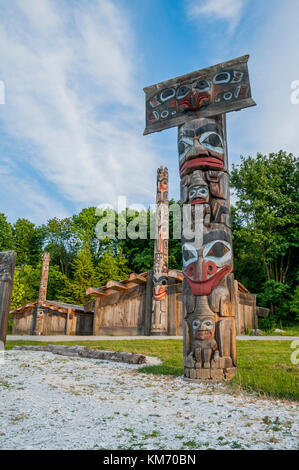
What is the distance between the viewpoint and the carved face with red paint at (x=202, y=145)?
5.85 meters

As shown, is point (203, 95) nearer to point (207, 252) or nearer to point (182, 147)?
point (182, 147)

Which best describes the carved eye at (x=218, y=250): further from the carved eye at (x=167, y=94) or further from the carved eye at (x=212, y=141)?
the carved eye at (x=167, y=94)

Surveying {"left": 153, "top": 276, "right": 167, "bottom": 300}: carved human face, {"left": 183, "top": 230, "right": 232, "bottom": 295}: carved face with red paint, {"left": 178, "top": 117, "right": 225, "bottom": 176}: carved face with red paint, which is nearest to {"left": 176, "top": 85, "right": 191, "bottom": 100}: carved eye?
{"left": 178, "top": 117, "right": 225, "bottom": 176}: carved face with red paint

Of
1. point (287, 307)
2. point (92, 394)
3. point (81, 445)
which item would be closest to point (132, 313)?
point (287, 307)

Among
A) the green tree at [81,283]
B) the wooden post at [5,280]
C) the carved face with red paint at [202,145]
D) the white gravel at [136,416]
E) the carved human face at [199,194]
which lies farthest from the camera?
the green tree at [81,283]

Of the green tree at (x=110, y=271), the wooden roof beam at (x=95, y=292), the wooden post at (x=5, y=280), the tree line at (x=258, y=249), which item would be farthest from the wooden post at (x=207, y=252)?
the green tree at (x=110, y=271)

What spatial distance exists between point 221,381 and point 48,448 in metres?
3.00

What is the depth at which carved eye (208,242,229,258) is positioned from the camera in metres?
5.41

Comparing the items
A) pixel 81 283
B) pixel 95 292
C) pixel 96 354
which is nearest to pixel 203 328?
pixel 96 354

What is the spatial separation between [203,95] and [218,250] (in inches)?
115

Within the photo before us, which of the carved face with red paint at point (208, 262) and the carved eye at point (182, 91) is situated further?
the carved eye at point (182, 91)

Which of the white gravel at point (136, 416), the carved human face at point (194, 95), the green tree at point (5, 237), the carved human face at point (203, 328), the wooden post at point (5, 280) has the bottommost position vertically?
the white gravel at point (136, 416)

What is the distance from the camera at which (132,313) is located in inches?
631

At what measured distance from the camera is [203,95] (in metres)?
6.18
